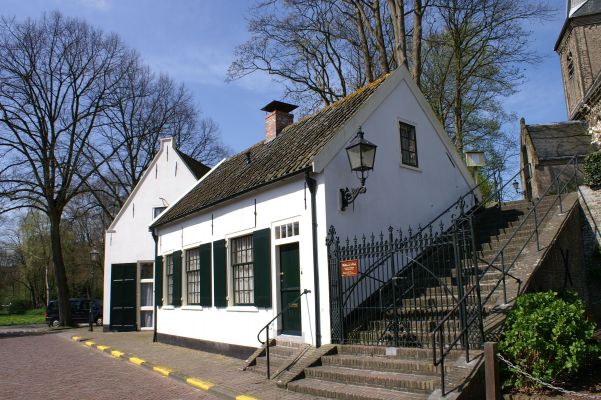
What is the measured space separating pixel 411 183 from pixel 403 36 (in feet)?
27.4

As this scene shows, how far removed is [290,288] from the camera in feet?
34.7

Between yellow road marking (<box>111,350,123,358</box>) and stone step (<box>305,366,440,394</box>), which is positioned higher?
stone step (<box>305,366,440,394</box>)

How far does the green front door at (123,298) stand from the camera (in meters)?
21.4

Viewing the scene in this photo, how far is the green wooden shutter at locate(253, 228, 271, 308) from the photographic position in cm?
1091

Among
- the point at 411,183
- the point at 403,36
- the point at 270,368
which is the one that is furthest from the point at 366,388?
the point at 403,36

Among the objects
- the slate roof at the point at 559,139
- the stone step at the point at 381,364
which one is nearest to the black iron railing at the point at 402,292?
the stone step at the point at 381,364

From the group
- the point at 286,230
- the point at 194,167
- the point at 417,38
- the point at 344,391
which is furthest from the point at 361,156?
the point at 194,167

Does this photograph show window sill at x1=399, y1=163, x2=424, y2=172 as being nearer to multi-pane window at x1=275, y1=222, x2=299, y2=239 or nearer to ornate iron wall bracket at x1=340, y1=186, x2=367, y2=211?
ornate iron wall bracket at x1=340, y1=186, x2=367, y2=211

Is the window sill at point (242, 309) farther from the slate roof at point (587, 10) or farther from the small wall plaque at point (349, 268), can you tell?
the slate roof at point (587, 10)

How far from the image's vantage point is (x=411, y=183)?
12.1 meters

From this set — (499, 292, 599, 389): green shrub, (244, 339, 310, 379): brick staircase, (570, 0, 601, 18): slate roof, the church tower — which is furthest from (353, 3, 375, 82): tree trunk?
(570, 0, 601, 18): slate roof

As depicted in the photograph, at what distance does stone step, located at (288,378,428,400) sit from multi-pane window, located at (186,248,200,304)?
7.07 m

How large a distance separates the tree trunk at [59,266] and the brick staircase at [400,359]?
21.9m

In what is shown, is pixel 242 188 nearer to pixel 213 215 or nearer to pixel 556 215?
pixel 213 215
